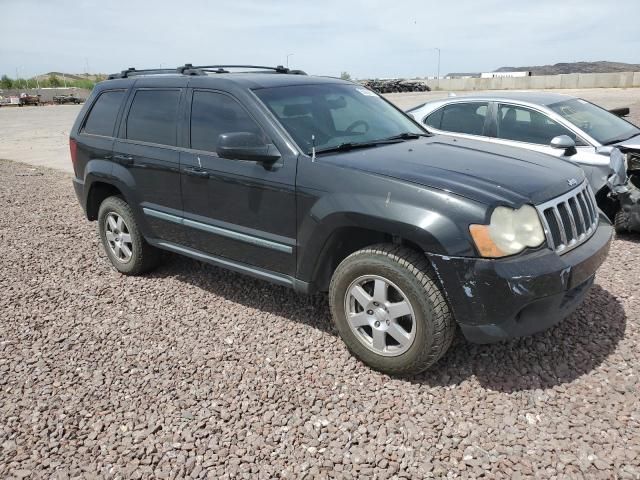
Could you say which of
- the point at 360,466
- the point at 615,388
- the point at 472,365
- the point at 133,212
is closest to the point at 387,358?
the point at 472,365

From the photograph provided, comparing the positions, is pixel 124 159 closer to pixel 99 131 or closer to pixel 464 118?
pixel 99 131

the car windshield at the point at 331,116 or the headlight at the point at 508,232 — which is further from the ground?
the car windshield at the point at 331,116

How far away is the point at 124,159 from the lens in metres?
4.66

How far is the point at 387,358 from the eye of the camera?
328cm

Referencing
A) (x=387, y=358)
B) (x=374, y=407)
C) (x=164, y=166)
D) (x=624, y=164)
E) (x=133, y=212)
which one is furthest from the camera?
(x=624, y=164)

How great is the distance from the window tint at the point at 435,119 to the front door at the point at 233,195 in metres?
3.68

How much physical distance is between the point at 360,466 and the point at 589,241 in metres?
1.98

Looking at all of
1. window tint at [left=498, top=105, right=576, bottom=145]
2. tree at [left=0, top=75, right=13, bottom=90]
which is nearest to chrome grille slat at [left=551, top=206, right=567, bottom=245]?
window tint at [left=498, top=105, right=576, bottom=145]

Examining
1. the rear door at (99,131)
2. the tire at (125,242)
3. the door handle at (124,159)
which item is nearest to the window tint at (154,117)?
the door handle at (124,159)

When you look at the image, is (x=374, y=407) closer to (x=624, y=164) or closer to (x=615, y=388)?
(x=615, y=388)

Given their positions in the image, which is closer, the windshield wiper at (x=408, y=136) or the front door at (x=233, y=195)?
the front door at (x=233, y=195)

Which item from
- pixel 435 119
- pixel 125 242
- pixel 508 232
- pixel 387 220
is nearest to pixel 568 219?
pixel 508 232

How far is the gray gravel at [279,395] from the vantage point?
8.70 ft

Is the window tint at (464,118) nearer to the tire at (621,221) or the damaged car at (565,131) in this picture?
the damaged car at (565,131)
